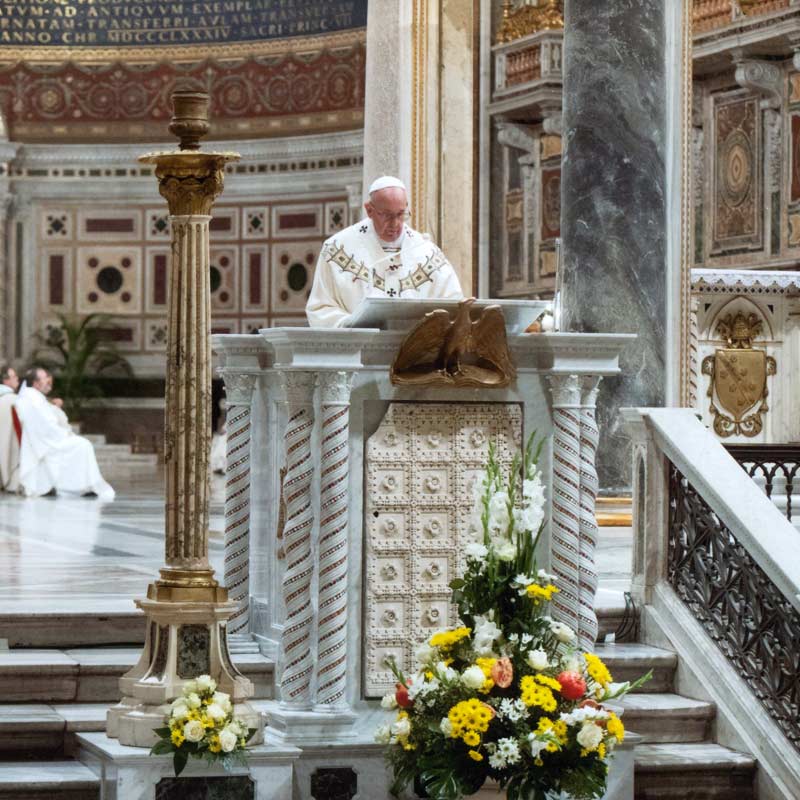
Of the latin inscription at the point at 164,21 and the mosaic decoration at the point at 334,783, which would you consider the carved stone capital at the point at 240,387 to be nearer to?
the mosaic decoration at the point at 334,783

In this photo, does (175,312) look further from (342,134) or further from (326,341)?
(342,134)

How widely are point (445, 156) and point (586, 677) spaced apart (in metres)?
9.73

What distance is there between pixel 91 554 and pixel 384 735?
4.44 metres

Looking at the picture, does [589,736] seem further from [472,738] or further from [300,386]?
[300,386]

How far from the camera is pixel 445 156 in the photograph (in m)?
14.8

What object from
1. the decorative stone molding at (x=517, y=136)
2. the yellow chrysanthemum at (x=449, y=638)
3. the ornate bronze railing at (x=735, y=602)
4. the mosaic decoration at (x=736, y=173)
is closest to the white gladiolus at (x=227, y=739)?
the yellow chrysanthemum at (x=449, y=638)

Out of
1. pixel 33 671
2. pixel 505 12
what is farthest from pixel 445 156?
pixel 33 671

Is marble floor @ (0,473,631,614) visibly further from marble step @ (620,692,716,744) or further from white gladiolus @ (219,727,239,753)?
white gladiolus @ (219,727,239,753)

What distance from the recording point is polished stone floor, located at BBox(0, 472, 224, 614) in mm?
7328

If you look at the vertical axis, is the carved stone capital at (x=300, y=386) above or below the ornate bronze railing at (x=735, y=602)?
above

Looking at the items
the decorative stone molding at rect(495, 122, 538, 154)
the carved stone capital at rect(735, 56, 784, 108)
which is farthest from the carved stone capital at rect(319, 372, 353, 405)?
the decorative stone molding at rect(495, 122, 538, 154)

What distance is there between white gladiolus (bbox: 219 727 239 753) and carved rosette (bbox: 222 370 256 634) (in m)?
1.29

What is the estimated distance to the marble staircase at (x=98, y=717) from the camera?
229 inches

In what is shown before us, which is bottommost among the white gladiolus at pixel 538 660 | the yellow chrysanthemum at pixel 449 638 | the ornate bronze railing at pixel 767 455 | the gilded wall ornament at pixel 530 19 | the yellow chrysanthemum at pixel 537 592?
the white gladiolus at pixel 538 660
